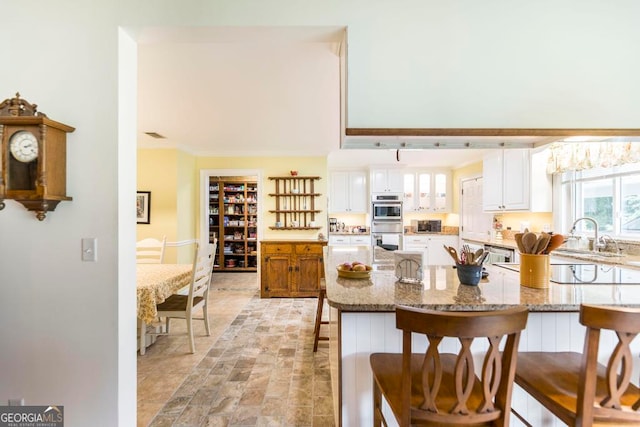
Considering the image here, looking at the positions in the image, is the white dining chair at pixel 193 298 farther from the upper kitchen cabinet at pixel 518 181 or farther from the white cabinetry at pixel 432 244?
the white cabinetry at pixel 432 244

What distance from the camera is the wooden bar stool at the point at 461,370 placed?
89 centimetres

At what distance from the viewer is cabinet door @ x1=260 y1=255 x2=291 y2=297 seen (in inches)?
178

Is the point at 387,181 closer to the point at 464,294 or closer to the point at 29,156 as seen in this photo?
the point at 464,294

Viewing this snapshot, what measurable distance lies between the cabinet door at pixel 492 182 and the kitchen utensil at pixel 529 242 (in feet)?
10.6

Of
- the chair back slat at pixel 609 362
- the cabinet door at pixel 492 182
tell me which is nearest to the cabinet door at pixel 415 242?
the cabinet door at pixel 492 182

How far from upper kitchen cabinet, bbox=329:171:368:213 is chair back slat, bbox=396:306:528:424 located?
208 inches

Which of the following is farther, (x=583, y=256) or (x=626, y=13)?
(x=583, y=256)

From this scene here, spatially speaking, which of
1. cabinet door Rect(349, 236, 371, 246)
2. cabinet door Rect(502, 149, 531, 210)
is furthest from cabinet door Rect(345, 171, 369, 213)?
cabinet door Rect(502, 149, 531, 210)

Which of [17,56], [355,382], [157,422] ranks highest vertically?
[17,56]

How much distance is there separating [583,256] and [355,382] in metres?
2.82

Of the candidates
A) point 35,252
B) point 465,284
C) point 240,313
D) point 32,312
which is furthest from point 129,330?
point 240,313

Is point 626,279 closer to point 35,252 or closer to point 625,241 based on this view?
point 625,241

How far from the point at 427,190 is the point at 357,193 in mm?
1610

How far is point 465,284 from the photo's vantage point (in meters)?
1.59
